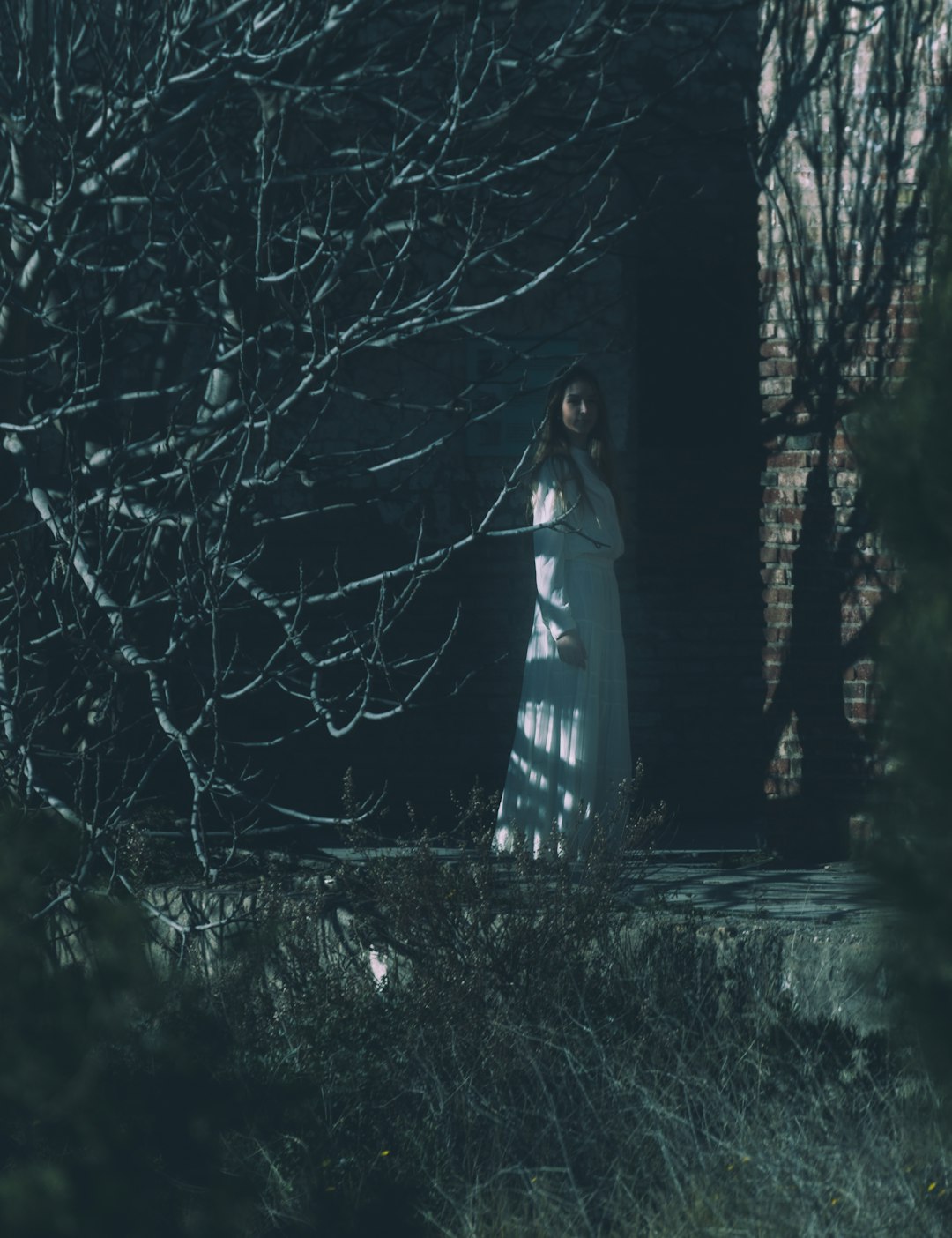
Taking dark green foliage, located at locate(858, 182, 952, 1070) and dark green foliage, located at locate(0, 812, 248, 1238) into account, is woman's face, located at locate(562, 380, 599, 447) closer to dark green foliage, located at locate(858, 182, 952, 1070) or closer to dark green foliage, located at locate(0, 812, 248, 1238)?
dark green foliage, located at locate(0, 812, 248, 1238)

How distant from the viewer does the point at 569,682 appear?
6023 millimetres

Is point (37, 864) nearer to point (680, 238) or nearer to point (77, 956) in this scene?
Result: point (77, 956)

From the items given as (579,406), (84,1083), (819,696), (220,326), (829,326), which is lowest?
(84,1083)

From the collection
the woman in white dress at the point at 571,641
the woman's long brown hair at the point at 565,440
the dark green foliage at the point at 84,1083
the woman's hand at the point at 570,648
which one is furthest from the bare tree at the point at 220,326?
the dark green foliage at the point at 84,1083

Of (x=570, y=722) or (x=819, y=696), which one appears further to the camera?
(x=570, y=722)

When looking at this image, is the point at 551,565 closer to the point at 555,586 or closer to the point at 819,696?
the point at 555,586

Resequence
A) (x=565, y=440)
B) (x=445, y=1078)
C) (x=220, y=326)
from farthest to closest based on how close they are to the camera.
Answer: (x=565, y=440), (x=220, y=326), (x=445, y=1078)

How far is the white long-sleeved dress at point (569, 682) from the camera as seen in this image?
19.5 feet

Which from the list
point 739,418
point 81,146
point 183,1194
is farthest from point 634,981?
point 739,418

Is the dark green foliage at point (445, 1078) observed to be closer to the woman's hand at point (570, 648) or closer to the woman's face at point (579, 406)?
the woman's hand at point (570, 648)

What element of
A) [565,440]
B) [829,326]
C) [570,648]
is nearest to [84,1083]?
[570,648]

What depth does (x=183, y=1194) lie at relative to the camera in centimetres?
336

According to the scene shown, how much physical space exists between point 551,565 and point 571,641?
0.98 feet

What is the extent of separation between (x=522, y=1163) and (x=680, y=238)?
5181 millimetres
